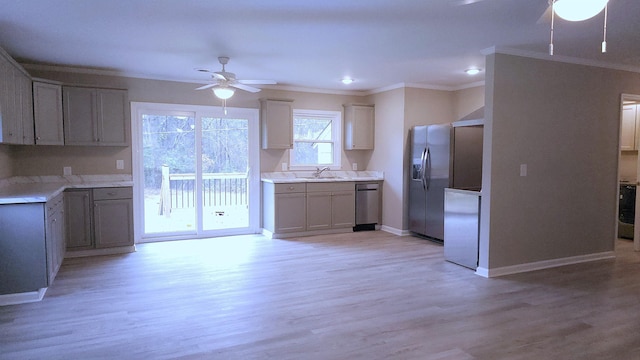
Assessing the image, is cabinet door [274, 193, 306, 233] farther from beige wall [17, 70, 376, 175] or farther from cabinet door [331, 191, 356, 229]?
beige wall [17, 70, 376, 175]

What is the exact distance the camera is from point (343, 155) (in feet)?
23.9

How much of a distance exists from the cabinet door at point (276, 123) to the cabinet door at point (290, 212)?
83 centimetres

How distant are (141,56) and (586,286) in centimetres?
522

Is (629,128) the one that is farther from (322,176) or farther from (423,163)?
(322,176)

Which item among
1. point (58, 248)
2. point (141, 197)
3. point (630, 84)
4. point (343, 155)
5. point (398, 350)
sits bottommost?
point (398, 350)

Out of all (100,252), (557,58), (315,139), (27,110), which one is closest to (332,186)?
(315,139)

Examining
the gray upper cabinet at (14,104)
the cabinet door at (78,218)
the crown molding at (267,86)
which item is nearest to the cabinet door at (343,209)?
the crown molding at (267,86)

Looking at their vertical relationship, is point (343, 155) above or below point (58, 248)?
above

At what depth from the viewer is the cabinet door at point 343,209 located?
6.67 metres

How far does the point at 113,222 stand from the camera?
5.20 metres

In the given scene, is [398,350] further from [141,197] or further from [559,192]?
[141,197]

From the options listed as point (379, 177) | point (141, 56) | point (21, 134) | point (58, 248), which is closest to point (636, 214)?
point (379, 177)

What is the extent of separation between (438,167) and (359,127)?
171 centimetres

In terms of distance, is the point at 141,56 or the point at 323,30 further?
the point at 141,56
